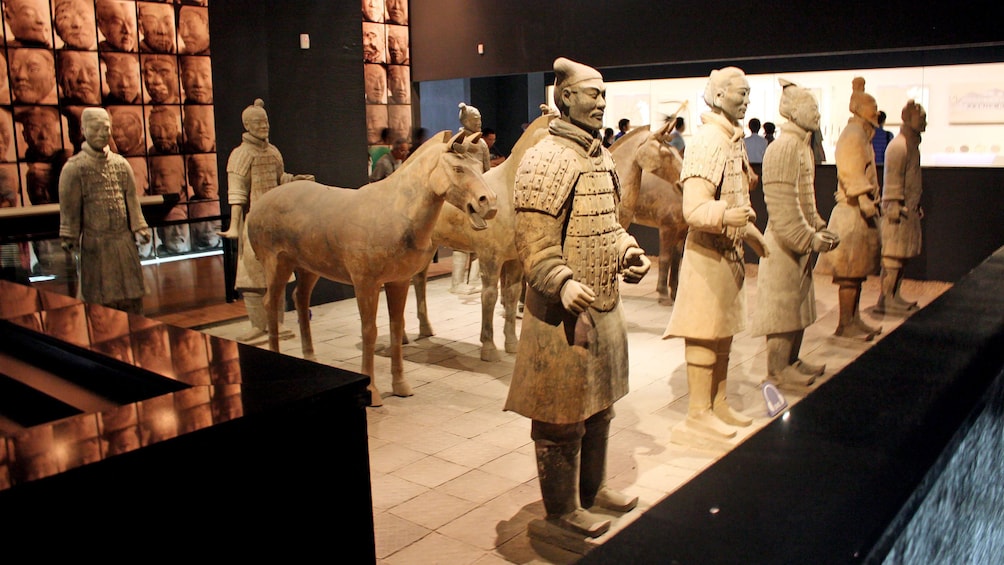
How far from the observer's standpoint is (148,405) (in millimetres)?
2523

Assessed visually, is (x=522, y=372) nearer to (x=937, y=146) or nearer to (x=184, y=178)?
(x=937, y=146)

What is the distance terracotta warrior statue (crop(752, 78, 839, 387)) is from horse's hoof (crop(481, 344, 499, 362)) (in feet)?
7.21

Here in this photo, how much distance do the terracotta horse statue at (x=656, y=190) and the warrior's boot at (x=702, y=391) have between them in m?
2.41

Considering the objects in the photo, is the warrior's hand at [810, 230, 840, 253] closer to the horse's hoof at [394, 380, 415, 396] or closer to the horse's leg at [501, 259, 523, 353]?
the horse's leg at [501, 259, 523, 353]

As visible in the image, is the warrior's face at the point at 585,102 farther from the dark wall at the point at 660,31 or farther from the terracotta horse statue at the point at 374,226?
the dark wall at the point at 660,31

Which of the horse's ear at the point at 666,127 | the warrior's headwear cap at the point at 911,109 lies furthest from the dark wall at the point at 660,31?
the horse's ear at the point at 666,127

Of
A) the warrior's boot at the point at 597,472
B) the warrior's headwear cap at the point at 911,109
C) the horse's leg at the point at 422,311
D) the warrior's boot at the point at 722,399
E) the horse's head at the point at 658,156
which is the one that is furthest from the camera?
the horse's leg at the point at 422,311

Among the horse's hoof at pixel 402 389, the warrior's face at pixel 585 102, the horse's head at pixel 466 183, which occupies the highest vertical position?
the warrior's face at pixel 585 102

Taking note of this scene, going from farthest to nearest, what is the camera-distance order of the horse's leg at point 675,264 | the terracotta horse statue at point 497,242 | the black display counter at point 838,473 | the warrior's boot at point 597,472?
the horse's leg at point 675,264
the terracotta horse statue at point 497,242
the warrior's boot at point 597,472
the black display counter at point 838,473

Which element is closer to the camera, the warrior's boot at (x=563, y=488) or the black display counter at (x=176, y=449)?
the black display counter at (x=176, y=449)

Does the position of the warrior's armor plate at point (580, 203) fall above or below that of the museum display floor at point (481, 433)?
above

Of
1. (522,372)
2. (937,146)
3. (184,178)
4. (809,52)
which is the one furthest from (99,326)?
(937,146)

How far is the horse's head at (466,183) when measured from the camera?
17.4 feet

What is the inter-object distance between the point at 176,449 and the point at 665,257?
25.0 feet
